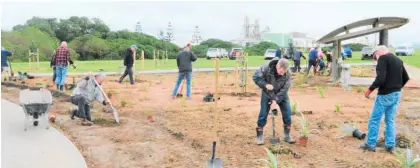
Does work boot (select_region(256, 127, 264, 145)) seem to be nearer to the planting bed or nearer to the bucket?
the planting bed

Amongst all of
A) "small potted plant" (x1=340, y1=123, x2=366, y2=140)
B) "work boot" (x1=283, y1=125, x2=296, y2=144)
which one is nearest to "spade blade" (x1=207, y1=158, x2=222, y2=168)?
"work boot" (x1=283, y1=125, x2=296, y2=144)

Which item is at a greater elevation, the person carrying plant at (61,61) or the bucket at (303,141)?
the person carrying plant at (61,61)

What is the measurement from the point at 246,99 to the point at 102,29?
48.4m

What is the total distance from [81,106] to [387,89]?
5.39 meters

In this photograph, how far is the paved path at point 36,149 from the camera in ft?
21.8

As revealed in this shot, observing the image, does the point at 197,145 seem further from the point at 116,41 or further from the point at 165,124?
the point at 116,41

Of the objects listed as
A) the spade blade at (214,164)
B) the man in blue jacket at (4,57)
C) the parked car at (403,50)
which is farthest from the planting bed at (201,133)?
the parked car at (403,50)

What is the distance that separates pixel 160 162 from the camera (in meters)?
6.89

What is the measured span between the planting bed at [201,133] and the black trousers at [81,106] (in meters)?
0.22

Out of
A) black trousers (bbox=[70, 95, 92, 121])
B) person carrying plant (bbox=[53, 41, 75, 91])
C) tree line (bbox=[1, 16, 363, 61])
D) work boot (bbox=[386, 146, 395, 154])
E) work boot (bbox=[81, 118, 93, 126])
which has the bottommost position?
work boot (bbox=[386, 146, 395, 154])

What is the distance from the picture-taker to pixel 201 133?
884 cm

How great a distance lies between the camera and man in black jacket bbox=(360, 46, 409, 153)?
7.12 m

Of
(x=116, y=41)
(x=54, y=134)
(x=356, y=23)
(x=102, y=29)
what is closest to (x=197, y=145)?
(x=54, y=134)

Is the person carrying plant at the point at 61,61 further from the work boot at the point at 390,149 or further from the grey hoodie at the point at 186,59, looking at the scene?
the work boot at the point at 390,149
